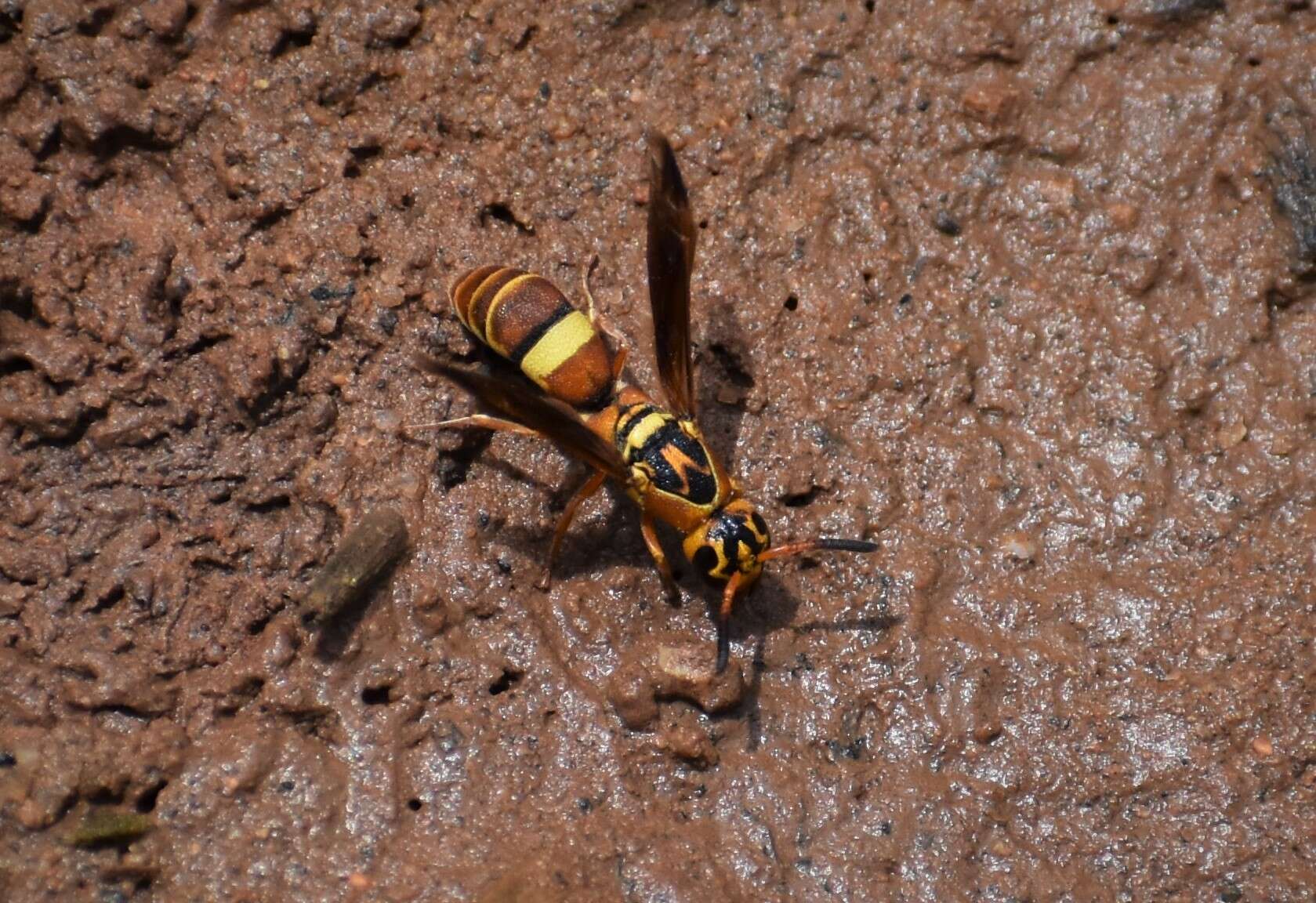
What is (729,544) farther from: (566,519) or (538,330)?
(538,330)

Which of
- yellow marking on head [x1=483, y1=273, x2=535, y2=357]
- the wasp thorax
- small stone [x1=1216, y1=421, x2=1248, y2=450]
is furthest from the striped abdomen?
small stone [x1=1216, y1=421, x2=1248, y2=450]

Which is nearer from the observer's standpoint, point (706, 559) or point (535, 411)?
point (535, 411)

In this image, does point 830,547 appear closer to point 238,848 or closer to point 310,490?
point 310,490

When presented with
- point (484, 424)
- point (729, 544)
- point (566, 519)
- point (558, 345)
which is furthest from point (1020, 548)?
point (484, 424)

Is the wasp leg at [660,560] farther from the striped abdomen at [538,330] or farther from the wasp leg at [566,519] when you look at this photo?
the striped abdomen at [538,330]

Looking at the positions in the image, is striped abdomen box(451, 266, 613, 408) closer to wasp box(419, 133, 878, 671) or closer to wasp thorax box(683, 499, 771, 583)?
wasp box(419, 133, 878, 671)

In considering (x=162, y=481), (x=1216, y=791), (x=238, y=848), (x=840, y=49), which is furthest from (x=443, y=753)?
Result: (x=840, y=49)

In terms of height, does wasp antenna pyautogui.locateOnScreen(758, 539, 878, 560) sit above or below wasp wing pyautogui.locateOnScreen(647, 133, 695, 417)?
below

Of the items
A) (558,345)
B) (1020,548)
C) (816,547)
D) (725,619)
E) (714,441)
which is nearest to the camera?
(725,619)

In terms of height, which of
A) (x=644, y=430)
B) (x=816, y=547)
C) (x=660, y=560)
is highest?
(x=644, y=430)
